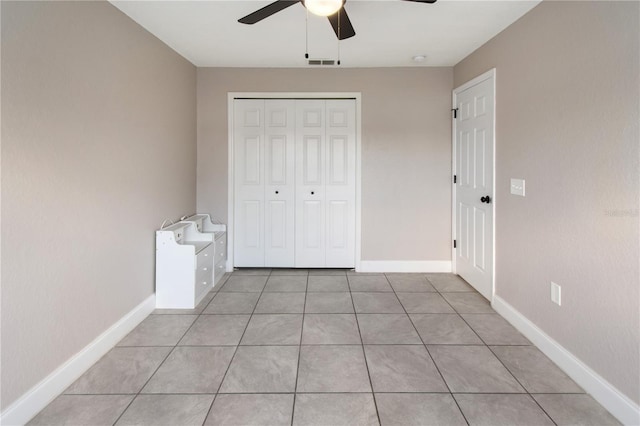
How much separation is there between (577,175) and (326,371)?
187cm

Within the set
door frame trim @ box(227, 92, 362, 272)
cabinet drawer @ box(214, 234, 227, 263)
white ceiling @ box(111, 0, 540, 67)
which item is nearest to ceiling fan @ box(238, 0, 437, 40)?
white ceiling @ box(111, 0, 540, 67)

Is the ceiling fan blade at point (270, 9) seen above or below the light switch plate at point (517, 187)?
above

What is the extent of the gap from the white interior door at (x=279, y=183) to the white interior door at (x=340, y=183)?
424 millimetres

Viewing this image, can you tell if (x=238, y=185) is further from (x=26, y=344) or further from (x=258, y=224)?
(x=26, y=344)

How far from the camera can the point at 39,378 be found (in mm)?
1713

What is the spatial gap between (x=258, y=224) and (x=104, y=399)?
7.96ft

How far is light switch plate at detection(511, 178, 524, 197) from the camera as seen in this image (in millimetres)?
2505

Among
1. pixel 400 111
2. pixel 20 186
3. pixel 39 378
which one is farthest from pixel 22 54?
pixel 400 111

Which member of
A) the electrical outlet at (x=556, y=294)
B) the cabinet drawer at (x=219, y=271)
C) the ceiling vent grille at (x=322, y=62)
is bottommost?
the cabinet drawer at (x=219, y=271)

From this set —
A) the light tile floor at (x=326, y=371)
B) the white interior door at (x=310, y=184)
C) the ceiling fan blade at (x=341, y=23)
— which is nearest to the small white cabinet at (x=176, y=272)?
the light tile floor at (x=326, y=371)

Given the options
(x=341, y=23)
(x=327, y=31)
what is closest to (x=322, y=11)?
(x=341, y=23)

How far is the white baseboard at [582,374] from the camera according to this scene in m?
1.60

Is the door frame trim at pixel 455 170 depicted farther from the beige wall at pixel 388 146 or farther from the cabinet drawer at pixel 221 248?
the cabinet drawer at pixel 221 248

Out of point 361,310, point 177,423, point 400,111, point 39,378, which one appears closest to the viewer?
point 177,423
